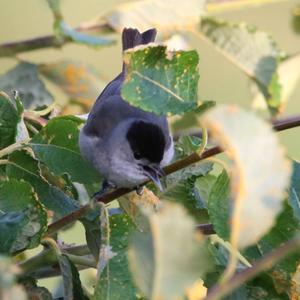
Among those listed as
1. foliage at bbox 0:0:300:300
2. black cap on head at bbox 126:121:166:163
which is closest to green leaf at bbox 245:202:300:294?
foliage at bbox 0:0:300:300

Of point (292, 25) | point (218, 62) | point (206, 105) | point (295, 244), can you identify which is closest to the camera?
point (295, 244)

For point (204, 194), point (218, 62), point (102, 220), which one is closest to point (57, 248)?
point (102, 220)

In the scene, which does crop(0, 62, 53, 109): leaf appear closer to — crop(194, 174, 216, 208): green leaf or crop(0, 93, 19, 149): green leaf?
crop(0, 93, 19, 149): green leaf

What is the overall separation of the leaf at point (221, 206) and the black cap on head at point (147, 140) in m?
0.72

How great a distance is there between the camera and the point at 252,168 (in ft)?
2.40

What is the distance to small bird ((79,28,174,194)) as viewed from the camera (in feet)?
6.34

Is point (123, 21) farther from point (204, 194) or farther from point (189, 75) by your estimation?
point (189, 75)

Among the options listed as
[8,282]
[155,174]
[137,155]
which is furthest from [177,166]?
[137,155]

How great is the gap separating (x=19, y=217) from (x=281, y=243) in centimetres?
35

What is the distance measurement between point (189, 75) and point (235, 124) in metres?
0.47

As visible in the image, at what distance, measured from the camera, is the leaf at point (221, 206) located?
1.11 m

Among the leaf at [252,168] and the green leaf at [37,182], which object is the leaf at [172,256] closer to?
the leaf at [252,168]

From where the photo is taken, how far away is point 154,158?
1938 millimetres

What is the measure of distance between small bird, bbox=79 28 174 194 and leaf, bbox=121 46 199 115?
63 centimetres
